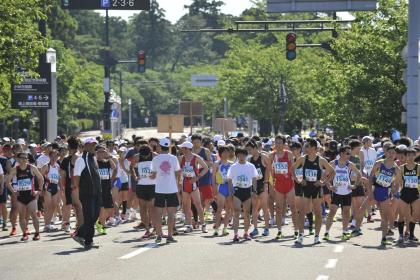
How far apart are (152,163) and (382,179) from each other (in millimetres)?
4043

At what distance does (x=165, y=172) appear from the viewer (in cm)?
1798

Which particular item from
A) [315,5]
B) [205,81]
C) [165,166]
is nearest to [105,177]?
[165,166]

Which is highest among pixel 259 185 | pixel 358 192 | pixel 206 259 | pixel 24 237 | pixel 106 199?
pixel 259 185

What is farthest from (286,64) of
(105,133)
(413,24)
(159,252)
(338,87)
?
(159,252)

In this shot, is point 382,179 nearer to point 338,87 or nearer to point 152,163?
point 152,163

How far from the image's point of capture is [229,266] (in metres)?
14.6

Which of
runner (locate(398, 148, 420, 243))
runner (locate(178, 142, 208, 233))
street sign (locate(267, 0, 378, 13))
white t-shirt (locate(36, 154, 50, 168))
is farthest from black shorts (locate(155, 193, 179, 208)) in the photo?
street sign (locate(267, 0, 378, 13))

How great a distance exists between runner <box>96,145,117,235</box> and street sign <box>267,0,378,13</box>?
15555 mm

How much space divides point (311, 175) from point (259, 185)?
1.96 metres

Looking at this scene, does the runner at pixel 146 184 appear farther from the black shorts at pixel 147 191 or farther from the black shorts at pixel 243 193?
the black shorts at pixel 243 193

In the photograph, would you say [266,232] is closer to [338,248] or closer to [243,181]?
[243,181]

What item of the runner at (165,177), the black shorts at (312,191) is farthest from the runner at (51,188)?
the black shorts at (312,191)

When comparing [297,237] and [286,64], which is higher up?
[286,64]

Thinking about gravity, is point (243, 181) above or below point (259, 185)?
above
